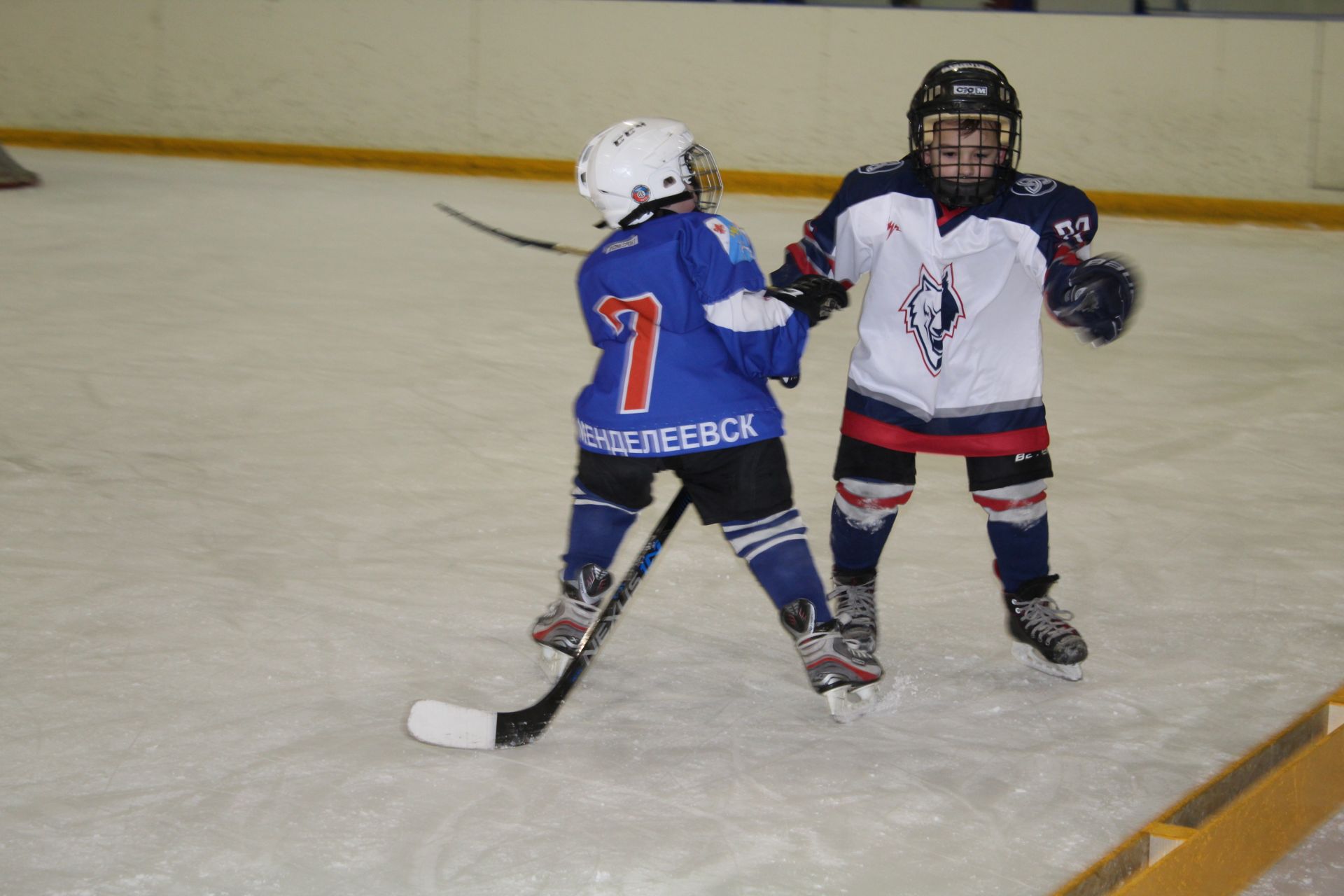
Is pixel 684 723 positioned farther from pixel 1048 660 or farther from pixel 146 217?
pixel 146 217

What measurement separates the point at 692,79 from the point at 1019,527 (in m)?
6.35

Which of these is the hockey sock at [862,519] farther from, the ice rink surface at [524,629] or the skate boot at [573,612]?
the skate boot at [573,612]

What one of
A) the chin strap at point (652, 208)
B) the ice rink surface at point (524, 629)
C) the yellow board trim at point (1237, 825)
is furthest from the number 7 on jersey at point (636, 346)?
the yellow board trim at point (1237, 825)

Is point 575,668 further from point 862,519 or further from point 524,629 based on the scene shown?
point 862,519

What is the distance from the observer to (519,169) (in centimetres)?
841

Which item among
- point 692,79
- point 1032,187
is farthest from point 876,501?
point 692,79

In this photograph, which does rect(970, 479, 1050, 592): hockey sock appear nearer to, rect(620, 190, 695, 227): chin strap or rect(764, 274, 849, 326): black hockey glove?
rect(764, 274, 849, 326): black hockey glove

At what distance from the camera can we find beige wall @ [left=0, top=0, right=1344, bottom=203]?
282 inches

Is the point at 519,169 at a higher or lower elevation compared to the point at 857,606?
higher

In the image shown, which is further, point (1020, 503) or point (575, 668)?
point (1020, 503)

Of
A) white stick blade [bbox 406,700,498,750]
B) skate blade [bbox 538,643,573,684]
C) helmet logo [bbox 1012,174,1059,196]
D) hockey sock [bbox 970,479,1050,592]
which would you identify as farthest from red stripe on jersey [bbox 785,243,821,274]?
white stick blade [bbox 406,700,498,750]

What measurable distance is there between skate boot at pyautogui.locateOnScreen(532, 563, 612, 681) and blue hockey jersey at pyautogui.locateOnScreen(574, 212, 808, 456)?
211 millimetres

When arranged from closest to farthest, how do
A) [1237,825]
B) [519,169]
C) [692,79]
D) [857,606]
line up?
[1237,825], [857,606], [692,79], [519,169]

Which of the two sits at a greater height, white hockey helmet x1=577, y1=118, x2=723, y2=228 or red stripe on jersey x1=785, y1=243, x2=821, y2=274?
white hockey helmet x1=577, y1=118, x2=723, y2=228
